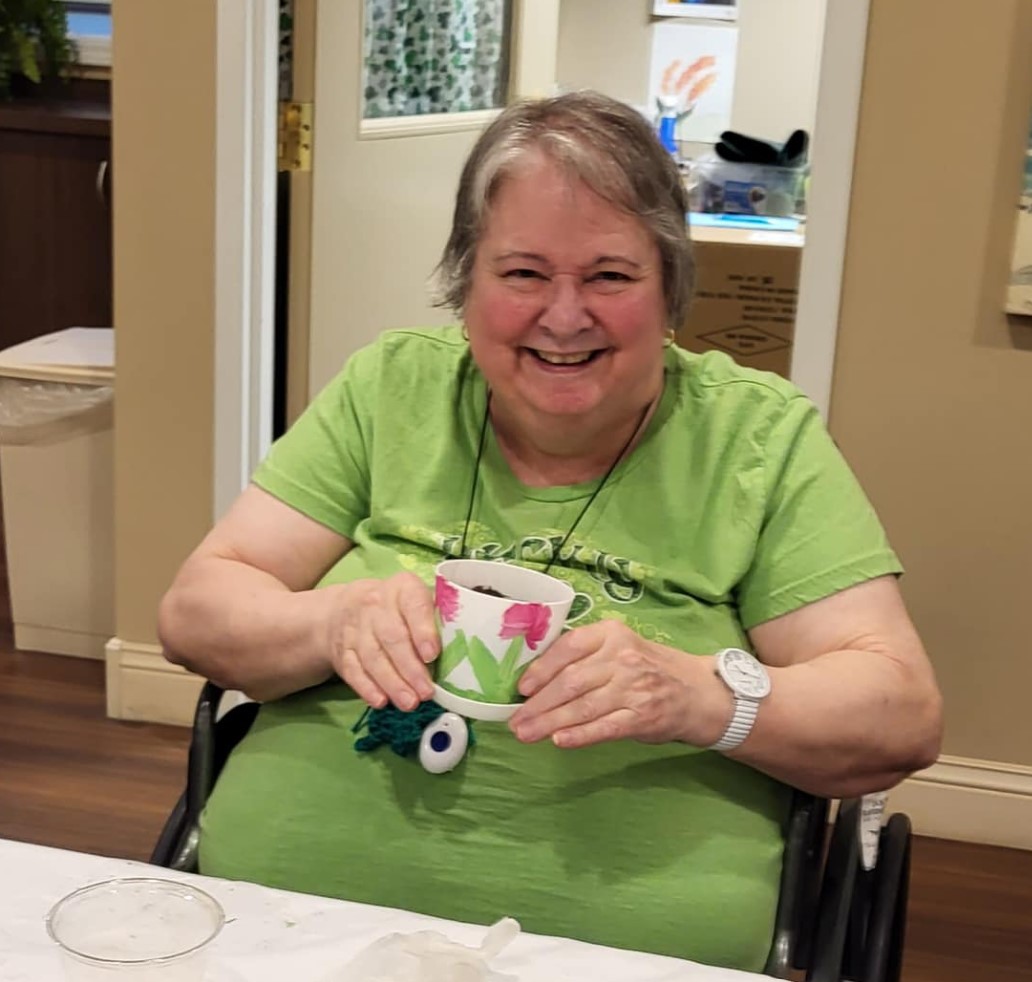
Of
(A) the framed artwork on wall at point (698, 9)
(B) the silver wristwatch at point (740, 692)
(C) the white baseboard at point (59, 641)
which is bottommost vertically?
(C) the white baseboard at point (59, 641)

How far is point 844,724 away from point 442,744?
1.13 feet

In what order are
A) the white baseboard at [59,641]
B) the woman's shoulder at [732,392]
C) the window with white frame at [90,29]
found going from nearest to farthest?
the woman's shoulder at [732,392]
the white baseboard at [59,641]
the window with white frame at [90,29]

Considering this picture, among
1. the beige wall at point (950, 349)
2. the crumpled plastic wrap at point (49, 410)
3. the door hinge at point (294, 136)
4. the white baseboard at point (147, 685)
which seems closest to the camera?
the beige wall at point (950, 349)

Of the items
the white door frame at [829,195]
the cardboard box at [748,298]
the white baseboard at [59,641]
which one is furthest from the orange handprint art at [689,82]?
the white baseboard at [59,641]

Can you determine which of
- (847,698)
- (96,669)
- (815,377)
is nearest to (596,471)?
(847,698)

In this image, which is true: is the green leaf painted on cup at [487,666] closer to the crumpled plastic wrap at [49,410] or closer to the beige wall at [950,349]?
the beige wall at [950,349]

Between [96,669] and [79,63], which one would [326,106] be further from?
[79,63]

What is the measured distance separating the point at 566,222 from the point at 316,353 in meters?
1.59

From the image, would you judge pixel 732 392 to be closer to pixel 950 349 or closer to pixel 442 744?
pixel 442 744

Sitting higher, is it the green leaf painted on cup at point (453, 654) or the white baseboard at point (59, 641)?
the green leaf painted on cup at point (453, 654)

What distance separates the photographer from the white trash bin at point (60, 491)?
2895 mm

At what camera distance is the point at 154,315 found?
2582 millimetres

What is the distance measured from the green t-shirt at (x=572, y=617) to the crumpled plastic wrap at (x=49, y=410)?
156 centimetres

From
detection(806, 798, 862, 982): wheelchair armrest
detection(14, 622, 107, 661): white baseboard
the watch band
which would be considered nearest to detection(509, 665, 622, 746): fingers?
the watch band
